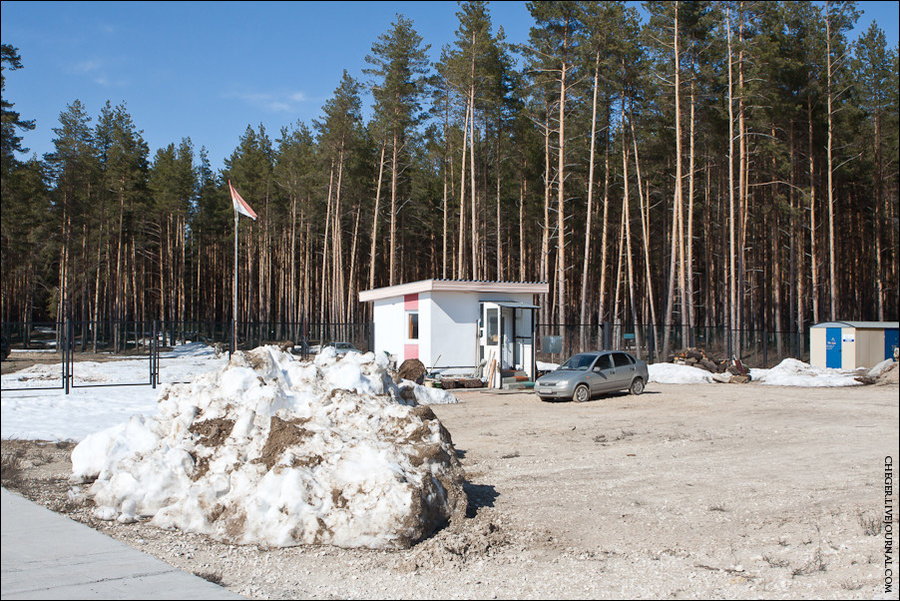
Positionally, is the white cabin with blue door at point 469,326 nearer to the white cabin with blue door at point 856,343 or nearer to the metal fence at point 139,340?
the metal fence at point 139,340

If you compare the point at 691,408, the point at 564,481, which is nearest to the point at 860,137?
the point at 691,408

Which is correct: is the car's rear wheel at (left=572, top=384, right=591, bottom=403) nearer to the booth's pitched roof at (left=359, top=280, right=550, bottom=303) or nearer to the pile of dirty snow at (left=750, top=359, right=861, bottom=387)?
the booth's pitched roof at (left=359, top=280, right=550, bottom=303)

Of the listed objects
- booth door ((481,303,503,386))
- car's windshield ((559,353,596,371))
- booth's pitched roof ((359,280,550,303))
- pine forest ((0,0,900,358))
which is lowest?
car's windshield ((559,353,596,371))

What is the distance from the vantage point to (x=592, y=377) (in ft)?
69.1

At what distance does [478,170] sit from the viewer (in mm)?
46094

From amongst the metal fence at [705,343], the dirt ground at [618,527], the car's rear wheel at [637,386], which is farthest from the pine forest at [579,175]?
the dirt ground at [618,527]

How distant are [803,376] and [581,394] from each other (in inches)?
484

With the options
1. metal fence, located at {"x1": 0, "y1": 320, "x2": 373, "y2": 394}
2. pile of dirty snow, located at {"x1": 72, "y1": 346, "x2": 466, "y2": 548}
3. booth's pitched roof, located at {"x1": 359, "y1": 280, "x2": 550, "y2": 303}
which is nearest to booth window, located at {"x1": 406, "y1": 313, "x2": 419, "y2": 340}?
booth's pitched roof, located at {"x1": 359, "y1": 280, "x2": 550, "y2": 303}

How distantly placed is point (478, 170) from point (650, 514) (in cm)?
3984

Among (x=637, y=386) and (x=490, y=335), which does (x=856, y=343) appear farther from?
(x=490, y=335)

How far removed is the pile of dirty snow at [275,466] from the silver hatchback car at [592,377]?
1214 centimetres

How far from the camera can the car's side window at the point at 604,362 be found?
70.6 ft

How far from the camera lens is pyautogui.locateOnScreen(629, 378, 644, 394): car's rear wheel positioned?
22.3 metres

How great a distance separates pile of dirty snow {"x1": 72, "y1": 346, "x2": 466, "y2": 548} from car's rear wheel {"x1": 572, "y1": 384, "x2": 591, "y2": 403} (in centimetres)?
1240
